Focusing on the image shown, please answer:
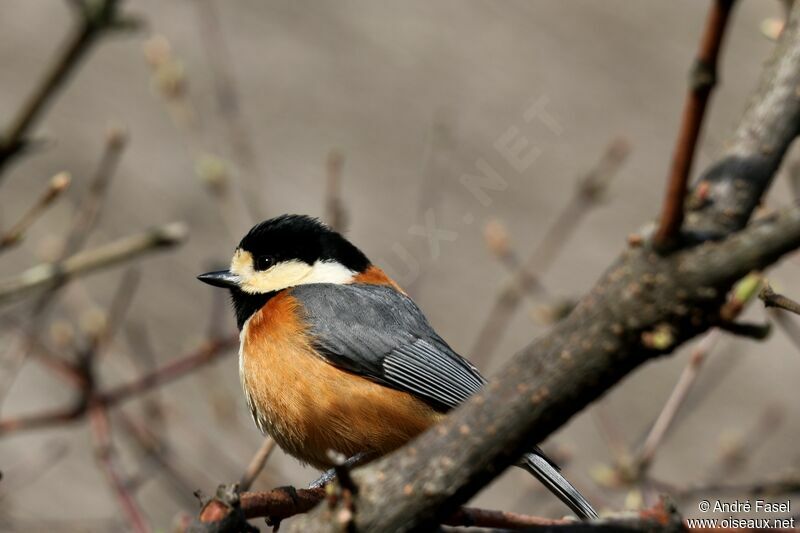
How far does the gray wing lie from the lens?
138 inches

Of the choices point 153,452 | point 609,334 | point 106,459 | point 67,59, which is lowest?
point 153,452

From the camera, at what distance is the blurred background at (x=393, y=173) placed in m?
5.56

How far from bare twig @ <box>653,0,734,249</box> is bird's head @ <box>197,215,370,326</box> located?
8.33 ft

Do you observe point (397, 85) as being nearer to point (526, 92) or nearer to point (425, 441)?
point (526, 92)

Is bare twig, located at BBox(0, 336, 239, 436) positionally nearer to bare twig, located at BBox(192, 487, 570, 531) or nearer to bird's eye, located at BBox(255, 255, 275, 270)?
bird's eye, located at BBox(255, 255, 275, 270)

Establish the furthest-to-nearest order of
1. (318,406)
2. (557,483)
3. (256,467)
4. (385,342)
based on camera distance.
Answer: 1. (385,342)
2. (318,406)
3. (557,483)
4. (256,467)

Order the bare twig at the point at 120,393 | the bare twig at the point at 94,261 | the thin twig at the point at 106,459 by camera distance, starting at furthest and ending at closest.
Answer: the bare twig at the point at 120,393, the thin twig at the point at 106,459, the bare twig at the point at 94,261

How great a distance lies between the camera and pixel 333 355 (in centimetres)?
361

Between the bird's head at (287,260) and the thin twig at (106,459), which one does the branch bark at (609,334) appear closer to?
the thin twig at (106,459)

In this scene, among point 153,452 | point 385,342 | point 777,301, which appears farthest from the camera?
point 153,452

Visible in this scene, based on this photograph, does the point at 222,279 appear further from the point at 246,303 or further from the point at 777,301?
the point at 777,301

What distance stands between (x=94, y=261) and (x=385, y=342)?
137cm

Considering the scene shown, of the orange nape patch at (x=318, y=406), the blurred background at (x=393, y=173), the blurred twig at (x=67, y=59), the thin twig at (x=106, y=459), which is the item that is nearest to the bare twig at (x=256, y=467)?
the orange nape patch at (x=318, y=406)

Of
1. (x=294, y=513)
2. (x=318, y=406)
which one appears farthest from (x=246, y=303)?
(x=294, y=513)
